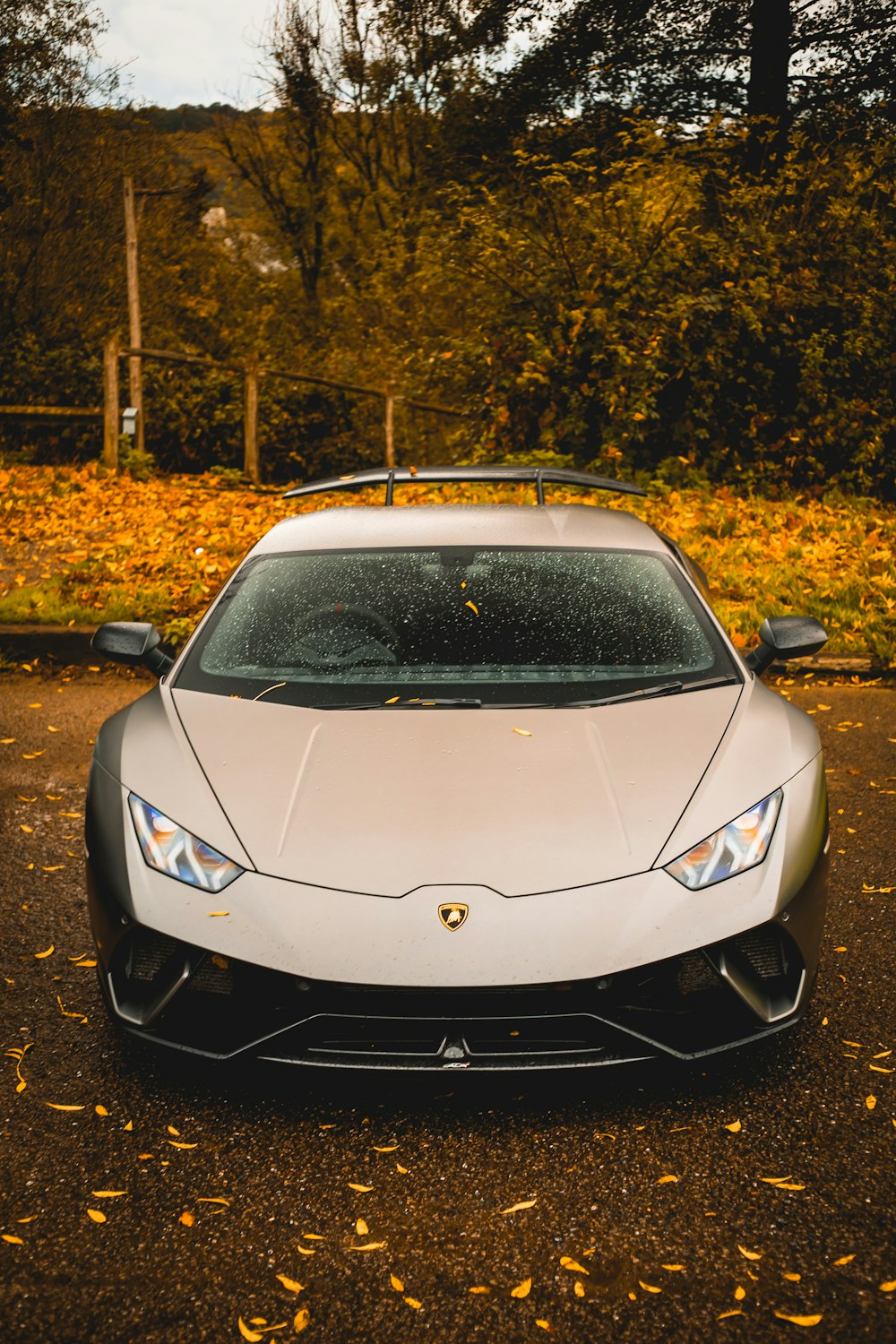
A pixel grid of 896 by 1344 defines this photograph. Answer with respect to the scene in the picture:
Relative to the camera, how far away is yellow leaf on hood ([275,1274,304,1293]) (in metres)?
2.12

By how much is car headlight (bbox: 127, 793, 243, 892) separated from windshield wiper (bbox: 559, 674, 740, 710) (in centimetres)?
105

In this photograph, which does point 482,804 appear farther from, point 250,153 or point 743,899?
point 250,153

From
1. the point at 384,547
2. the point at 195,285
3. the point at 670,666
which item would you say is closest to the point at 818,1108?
the point at 670,666

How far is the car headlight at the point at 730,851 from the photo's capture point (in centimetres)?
251

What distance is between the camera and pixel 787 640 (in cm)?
355

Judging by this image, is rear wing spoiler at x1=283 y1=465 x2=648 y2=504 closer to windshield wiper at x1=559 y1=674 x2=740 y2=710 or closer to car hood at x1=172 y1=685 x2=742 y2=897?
windshield wiper at x1=559 y1=674 x2=740 y2=710

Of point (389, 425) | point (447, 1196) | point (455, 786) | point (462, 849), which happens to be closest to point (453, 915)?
point (462, 849)

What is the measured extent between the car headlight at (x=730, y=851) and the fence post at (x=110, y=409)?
13146 mm

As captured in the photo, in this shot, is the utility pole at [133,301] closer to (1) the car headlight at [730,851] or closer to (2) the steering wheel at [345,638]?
(2) the steering wheel at [345,638]

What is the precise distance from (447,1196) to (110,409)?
13.7 m

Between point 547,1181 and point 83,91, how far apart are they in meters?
25.5

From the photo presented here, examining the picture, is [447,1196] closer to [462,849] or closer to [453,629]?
[462,849]

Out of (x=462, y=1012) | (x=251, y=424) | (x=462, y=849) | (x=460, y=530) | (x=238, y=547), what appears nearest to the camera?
(x=462, y=1012)

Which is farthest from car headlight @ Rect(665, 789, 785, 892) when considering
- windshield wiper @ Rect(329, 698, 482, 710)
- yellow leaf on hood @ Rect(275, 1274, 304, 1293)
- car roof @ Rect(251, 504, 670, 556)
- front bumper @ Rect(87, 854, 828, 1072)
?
car roof @ Rect(251, 504, 670, 556)
